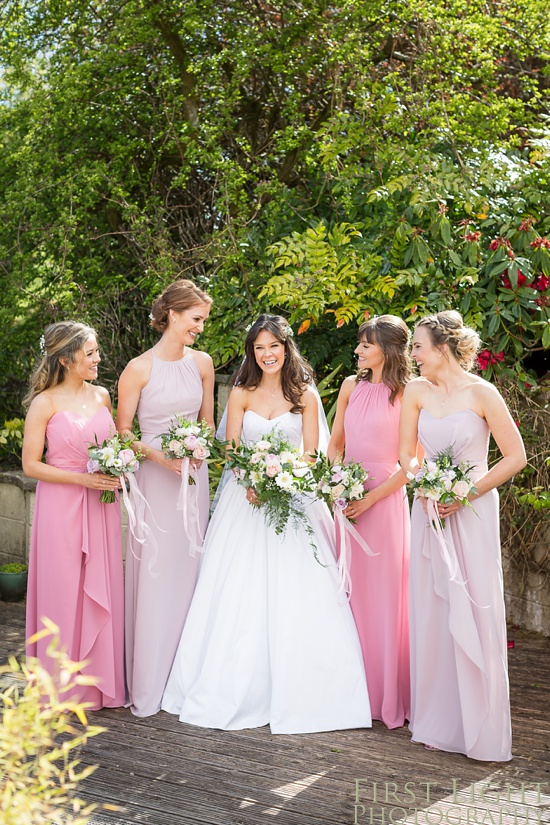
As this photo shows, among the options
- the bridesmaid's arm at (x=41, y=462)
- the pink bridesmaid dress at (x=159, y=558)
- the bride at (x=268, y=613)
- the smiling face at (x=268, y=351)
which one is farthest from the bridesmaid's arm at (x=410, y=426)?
the bridesmaid's arm at (x=41, y=462)

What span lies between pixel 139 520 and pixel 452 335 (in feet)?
6.27

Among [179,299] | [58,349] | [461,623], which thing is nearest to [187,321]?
[179,299]

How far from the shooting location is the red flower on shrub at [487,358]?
244 inches

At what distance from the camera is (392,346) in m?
4.82

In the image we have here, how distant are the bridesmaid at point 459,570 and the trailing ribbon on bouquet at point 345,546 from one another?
33 cm

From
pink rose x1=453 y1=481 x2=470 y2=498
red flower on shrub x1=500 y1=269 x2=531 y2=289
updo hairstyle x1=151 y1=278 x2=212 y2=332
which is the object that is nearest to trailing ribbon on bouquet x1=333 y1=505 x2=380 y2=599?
pink rose x1=453 y1=481 x2=470 y2=498

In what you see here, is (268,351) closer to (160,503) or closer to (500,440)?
(160,503)

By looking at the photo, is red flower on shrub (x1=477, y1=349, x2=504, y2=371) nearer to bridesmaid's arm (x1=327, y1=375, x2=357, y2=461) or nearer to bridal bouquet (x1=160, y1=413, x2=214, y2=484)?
bridesmaid's arm (x1=327, y1=375, x2=357, y2=461)

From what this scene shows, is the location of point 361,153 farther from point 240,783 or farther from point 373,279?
point 240,783

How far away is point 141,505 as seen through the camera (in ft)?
16.2

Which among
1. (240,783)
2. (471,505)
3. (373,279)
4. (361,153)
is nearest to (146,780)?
(240,783)

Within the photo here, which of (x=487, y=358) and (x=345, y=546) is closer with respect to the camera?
(x=345, y=546)

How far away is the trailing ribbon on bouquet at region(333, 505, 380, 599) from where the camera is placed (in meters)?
4.65

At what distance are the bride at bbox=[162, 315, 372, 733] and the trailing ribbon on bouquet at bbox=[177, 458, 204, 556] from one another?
111 millimetres
